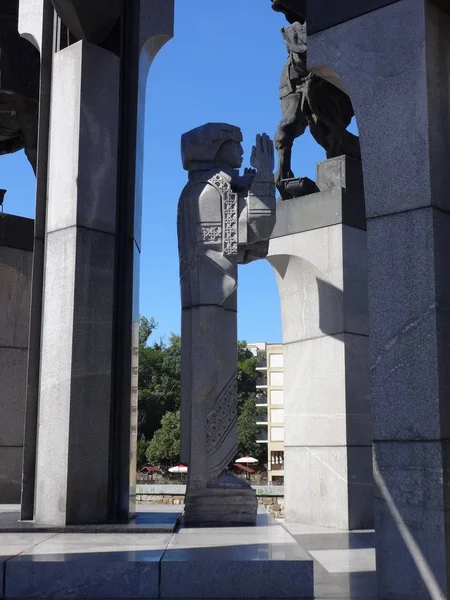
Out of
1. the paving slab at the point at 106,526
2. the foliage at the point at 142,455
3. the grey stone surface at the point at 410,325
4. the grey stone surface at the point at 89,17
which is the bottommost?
the foliage at the point at 142,455

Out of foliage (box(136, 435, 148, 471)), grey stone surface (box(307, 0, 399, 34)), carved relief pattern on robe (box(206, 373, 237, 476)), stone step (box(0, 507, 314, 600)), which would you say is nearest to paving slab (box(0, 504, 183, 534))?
carved relief pattern on robe (box(206, 373, 237, 476))

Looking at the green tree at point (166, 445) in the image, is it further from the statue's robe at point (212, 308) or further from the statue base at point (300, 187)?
the statue's robe at point (212, 308)

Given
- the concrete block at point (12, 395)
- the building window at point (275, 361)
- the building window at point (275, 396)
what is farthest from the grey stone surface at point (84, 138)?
the building window at point (275, 361)

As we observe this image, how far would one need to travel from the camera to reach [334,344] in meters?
12.2

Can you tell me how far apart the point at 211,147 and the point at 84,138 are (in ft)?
4.76

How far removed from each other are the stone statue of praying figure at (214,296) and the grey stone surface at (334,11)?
244 cm

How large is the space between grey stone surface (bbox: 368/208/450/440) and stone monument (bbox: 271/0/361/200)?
7.80 meters

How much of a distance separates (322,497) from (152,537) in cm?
552

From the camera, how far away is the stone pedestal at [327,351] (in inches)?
467

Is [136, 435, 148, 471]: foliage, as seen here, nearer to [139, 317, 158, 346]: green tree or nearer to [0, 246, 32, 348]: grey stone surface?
[139, 317, 158, 346]: green tree

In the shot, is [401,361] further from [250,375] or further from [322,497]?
[250,375]

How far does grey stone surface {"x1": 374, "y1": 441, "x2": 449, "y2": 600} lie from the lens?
5.14 m

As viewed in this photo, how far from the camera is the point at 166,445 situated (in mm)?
48875

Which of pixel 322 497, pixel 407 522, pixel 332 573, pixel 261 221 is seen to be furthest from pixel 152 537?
pixel 322 497
